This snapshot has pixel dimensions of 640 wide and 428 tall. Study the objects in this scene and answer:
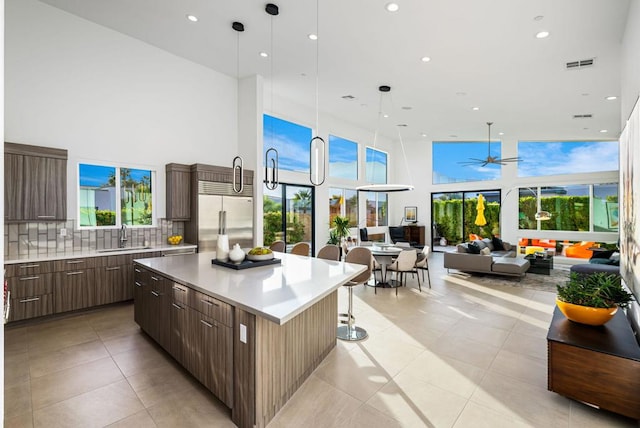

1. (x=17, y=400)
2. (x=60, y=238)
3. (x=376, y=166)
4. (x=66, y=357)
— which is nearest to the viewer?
(x=17, y=400)

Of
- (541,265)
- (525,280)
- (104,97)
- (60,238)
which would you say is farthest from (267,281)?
(541,265)

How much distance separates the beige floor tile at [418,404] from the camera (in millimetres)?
Result: 2301

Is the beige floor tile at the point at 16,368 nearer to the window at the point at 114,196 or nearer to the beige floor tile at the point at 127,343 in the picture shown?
the beige floor tile at the point at 127,343

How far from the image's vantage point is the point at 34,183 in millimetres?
4117

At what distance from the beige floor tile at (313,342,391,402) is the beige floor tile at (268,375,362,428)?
0.09 meters

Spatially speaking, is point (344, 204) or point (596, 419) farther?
point (344, 204)

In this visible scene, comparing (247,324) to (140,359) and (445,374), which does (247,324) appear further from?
(445,374)

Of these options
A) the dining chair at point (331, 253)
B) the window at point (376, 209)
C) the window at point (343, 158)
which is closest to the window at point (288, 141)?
the window at point (343, 158)

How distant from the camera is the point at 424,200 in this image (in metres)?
12.0

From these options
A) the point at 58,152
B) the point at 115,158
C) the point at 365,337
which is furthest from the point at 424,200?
the point at 58,152

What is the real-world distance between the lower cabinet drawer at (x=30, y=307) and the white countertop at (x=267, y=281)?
5.10ft

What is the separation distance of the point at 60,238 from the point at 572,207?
39.3ft

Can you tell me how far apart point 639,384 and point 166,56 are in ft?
23.4

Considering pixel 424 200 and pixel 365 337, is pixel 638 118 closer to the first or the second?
pixel 365 337
